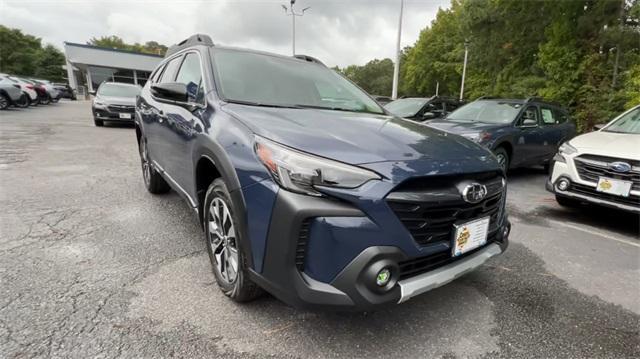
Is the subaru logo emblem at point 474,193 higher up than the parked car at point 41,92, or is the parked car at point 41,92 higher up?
the parked car at point 41,92

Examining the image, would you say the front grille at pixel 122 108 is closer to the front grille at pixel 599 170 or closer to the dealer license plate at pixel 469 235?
the front grille at pixel 599 170

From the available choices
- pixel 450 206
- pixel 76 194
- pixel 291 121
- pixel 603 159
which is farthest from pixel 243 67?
pixel 603 159

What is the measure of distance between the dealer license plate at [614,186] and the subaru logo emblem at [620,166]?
0.11 m

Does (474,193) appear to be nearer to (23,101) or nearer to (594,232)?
(594,232)

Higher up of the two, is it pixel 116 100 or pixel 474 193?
pixel 116 100

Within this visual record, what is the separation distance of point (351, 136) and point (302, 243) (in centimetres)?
70

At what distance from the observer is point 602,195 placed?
151 inches

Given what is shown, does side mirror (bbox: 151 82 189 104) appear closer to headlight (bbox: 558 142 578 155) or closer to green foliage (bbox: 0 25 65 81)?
headlight (bbox: 558 142 578 155)

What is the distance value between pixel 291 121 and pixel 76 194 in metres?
3.60

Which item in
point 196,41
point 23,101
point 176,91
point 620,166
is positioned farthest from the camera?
point 23,101

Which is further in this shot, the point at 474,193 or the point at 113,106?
the point at 113,106

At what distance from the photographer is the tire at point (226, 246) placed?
6.76 ft

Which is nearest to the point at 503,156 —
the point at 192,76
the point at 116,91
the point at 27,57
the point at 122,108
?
the point at 192,76

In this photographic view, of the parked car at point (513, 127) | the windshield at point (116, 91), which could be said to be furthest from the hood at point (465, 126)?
the windshield at point (116, 91)
